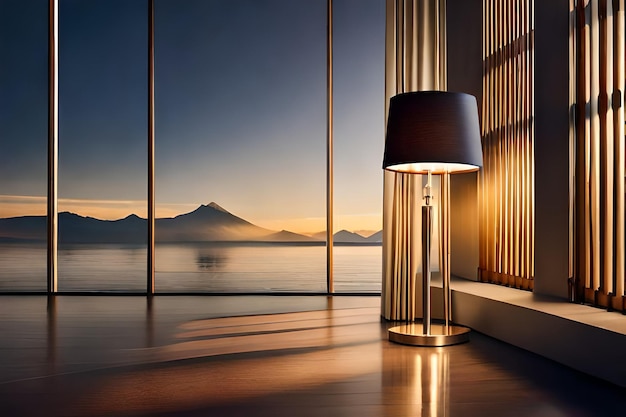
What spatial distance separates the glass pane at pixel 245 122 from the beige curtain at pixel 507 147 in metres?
3.69

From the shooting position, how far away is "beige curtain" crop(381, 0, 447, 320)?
4.70 metres

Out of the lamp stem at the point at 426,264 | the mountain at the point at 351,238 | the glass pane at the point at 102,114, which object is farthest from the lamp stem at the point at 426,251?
the glass pane at the point at 102,114

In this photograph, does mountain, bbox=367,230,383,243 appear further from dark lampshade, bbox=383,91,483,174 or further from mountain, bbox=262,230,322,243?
dark lampshade, bbox=383,91,483,174

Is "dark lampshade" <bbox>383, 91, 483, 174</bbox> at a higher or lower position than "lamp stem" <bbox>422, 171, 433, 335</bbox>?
higher

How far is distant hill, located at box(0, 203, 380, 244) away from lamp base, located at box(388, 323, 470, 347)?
474 cm

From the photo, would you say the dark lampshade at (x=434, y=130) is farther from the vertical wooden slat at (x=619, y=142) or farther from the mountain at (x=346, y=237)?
the mountain at (x=346, y=237)

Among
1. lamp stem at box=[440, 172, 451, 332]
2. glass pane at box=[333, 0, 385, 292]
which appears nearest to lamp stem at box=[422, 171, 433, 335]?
lamp stem at box=[440, 172, 451, 332]

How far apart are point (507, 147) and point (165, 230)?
5.74m

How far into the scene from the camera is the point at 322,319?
15.4ft

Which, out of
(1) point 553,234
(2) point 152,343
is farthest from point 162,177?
(1) point 553,234

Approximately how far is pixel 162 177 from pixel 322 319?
4.56m

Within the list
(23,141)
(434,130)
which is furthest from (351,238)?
(434,130)

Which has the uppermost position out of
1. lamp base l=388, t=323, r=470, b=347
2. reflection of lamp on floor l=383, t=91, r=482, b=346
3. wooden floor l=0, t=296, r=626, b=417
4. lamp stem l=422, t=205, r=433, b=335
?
reflection of lamp on floor l=383, t=91, r=482, b=346

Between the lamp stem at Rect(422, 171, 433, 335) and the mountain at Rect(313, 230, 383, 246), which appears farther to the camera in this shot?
the mountain at Rect(313, 230, 383, 246)
